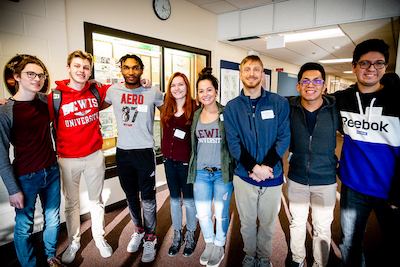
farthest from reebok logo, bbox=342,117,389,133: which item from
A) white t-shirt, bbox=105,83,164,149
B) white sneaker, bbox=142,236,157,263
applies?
white sneaker, bbox=142,236,157,263

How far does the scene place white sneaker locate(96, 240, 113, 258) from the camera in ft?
6.86

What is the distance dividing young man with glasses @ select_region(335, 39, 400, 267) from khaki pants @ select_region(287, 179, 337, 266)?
129mm

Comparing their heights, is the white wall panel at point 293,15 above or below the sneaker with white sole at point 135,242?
above

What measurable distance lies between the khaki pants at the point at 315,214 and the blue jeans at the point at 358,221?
95mm

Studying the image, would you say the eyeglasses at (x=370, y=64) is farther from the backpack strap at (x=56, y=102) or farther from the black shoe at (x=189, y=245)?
the backpack strap at (x=56, y=102)

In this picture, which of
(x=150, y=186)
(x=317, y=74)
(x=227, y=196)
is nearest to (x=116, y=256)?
(x=150, y=186)

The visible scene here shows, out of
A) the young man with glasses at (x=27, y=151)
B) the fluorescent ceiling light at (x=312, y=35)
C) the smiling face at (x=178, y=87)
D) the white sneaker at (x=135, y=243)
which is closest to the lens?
the young man with glasses at (x=27, y=151)

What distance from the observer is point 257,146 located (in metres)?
1.70

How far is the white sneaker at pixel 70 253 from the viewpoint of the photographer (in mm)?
2004

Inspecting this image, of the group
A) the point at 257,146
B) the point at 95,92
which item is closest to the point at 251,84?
the point at 257,146

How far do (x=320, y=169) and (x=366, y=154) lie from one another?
301 mm

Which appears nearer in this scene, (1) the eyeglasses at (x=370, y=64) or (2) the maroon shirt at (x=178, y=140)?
(1) the eyeglasses at (x=370, y=64)

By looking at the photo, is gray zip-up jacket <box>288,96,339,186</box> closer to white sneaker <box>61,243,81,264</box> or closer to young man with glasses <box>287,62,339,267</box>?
young man with glasses <box>287,62,339,267</box>

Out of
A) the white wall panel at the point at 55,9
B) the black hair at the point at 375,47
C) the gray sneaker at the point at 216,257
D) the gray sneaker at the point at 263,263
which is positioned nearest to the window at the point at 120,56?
the white wall panel at the point at 55,9
